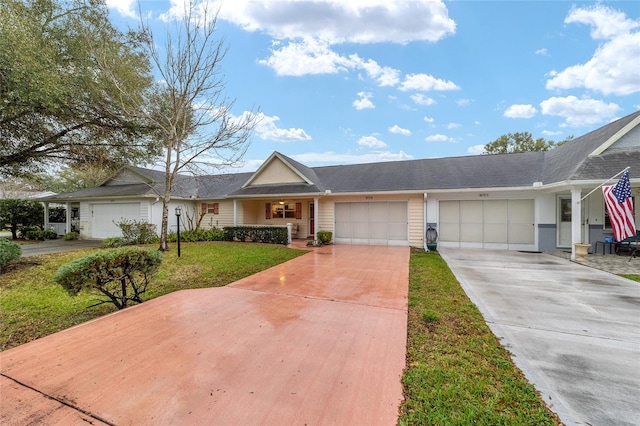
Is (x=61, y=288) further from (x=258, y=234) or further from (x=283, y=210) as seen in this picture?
(x=283, y=210)

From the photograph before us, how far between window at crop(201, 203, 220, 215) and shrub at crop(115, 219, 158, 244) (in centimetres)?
338

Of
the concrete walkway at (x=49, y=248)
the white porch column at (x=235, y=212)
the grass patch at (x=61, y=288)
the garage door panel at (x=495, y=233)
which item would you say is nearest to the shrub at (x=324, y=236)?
the grass patch at (x=61, y=288)

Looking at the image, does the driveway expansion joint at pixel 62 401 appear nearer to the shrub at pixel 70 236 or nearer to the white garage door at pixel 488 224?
the white garage door at pixel 488 224

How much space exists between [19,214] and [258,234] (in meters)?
15.6

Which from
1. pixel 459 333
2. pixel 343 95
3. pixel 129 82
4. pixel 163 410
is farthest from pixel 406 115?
pixel 163 410

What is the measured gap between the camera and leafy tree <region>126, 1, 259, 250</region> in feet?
33.2

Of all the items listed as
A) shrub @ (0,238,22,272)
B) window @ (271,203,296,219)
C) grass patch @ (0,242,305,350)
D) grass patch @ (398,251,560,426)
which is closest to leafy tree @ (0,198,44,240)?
grass patch @ (0,242,305,350)

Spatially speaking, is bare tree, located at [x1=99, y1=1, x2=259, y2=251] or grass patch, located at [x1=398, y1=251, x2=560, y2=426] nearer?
grass patch, located at [x1=398, y1=251, x2=560, y2=426]

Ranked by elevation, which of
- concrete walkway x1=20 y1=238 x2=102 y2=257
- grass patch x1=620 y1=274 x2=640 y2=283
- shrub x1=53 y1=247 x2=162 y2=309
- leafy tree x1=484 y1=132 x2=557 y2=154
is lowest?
grass patch x1=620 y1=274 x2=640 y2=283

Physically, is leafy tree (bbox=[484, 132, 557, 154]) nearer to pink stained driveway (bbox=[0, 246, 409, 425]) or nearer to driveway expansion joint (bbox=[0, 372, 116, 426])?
pink stained driveway (bbox=[0, 246, 409, 425])

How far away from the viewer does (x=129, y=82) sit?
10.1m

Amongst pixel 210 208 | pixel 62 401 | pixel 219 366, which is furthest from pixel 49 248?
pixel 219 366

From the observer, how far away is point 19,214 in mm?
15867

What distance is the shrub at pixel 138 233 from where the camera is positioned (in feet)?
40.9
